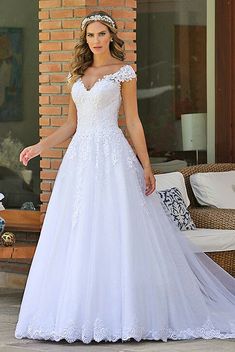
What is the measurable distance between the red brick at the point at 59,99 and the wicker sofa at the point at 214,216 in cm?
126

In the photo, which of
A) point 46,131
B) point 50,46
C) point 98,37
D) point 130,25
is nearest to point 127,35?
point 130,25

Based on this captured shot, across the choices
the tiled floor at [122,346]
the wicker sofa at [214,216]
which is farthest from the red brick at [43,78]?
the tiled floor at [122,346]

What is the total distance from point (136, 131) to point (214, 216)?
1.74m

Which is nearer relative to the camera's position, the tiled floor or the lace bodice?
the tiled floor

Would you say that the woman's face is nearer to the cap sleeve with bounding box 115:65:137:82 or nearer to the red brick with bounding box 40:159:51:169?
the cap sleeve with bounding box 115:65:137:82

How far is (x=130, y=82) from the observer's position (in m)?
7.14

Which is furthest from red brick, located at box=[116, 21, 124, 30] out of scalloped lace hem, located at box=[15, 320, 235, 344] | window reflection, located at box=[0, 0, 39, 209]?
scalloped lace hem, located at box=[15, 320, 235, 344]

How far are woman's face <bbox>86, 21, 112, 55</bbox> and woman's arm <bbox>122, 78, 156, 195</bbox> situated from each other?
0.83ft

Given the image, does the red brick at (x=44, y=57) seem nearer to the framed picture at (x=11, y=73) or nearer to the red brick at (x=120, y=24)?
the framed picture at (x=11, y=73)

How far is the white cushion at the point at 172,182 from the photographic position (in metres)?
8.79

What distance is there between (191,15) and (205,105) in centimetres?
77

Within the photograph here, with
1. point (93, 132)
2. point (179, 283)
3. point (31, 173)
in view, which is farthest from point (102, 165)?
point (31, 173)

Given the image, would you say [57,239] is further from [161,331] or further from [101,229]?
[161,331]

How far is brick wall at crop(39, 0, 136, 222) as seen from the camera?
8.58 meters
